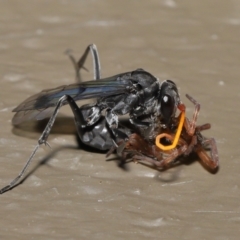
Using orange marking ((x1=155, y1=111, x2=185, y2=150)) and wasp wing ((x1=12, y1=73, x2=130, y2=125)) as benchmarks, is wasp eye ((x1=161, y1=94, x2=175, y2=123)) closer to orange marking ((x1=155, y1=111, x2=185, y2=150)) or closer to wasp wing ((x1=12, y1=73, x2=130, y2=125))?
orange marking ((x1=155, y1=111, x2=185, y2=150))

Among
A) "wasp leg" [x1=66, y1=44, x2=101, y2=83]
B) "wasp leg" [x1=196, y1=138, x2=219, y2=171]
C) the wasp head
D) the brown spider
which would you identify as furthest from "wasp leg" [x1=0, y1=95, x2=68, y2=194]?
"wasp leg" [x1=196, y1=138, x2=219, y2=171]

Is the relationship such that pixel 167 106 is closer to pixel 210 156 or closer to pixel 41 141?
pixel 210 156

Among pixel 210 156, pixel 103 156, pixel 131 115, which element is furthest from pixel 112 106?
pixel 210 156

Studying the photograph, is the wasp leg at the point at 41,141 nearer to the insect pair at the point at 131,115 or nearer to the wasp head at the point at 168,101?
the insect pair at the point at 131,115

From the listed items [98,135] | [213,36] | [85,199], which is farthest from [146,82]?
[213,36]

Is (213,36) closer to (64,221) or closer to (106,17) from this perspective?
(106,17)
